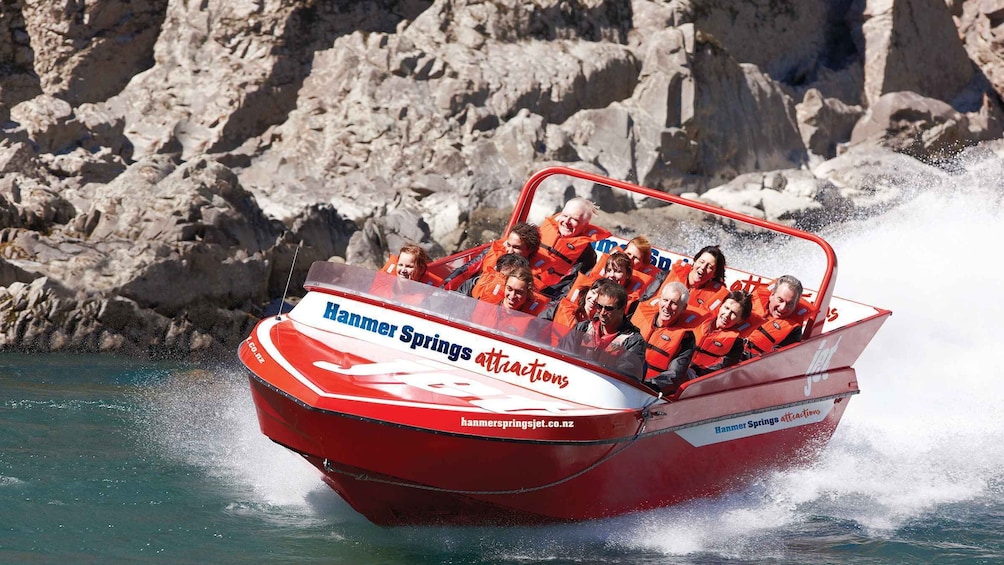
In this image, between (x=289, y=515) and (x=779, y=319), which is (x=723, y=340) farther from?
(x=289, y=515)

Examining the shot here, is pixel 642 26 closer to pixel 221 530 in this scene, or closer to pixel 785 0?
pixel 785 0

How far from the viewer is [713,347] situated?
7629mm

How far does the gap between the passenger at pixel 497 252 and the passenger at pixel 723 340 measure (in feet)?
4.67

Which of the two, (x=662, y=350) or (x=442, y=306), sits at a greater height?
(x=442, y=306)

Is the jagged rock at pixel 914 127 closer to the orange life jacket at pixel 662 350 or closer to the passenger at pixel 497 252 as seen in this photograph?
the passenger at pixel 497 252

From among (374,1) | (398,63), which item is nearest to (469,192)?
(398,63)

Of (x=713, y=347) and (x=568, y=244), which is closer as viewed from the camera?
(x=713, y=347)

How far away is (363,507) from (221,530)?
859 millimetres

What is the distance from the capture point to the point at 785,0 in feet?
98.8

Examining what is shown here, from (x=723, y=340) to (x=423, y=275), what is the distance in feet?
6.85

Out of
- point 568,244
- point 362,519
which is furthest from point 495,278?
point 362,519

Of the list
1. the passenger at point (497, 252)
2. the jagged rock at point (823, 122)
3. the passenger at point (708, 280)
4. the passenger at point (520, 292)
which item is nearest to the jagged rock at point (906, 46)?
the jagged rock at point (823, 122)

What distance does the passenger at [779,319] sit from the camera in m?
8.15

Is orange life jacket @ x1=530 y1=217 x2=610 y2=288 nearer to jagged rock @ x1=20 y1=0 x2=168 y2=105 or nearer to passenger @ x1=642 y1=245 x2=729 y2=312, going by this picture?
passenger @ x1=642 y1=245 x2=729 y2=312
